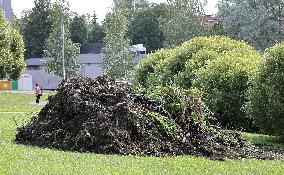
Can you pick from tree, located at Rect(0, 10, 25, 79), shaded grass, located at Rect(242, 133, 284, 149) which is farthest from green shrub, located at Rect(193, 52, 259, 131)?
tree, located at Rect(0, 10, 25, 79)

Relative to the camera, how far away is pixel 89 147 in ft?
36.3

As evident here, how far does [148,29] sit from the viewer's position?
83188 millimetres

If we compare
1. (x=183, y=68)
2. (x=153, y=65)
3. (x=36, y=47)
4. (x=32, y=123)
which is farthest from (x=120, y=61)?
(x=32, y=123)

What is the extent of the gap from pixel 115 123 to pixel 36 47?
234 feet

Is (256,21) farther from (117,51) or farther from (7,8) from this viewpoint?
(7,8)

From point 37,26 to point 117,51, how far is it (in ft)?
71.4

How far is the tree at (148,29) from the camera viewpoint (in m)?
82.2

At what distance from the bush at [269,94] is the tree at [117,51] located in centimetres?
4430

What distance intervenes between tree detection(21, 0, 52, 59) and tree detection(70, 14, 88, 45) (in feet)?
15.9

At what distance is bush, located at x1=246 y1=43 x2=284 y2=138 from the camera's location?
1438 centimetres

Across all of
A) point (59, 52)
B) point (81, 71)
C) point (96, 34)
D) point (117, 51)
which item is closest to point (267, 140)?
point (117, 51)

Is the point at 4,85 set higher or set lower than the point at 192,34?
lower

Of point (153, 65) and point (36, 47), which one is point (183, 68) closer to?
point (153, 65)

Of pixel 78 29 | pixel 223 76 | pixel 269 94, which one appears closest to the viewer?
pixel 269 94
